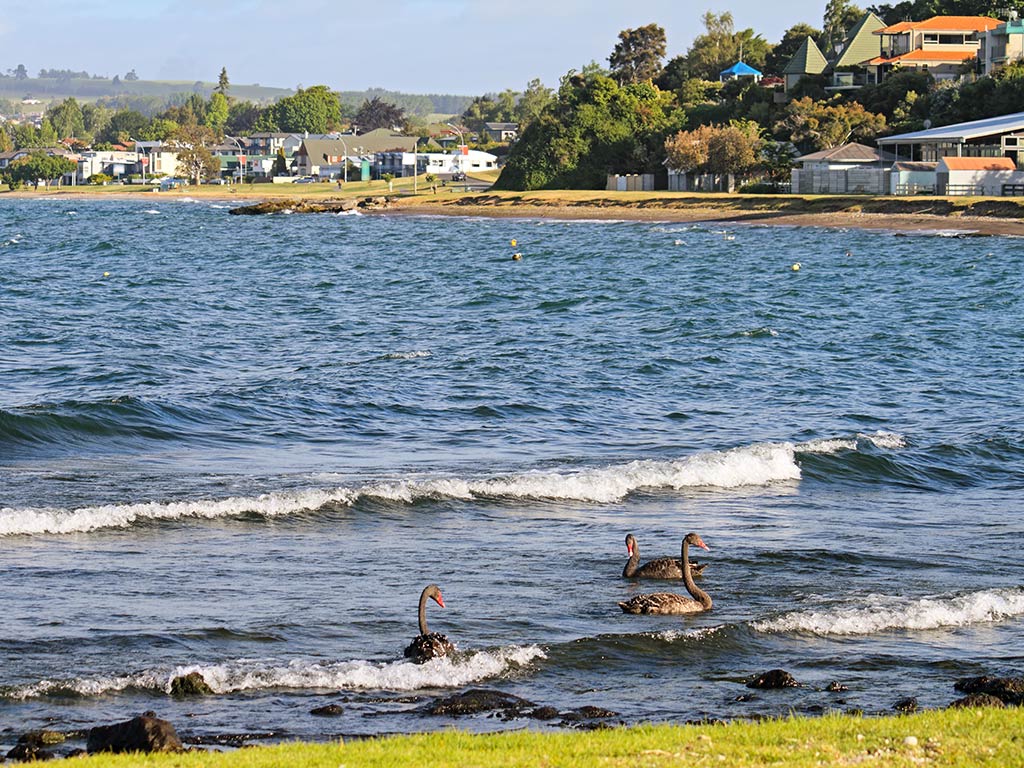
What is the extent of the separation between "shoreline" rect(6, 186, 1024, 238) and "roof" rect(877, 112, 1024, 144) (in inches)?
Result: 407

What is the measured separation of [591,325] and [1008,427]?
20304 mm

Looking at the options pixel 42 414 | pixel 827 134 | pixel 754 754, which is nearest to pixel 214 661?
pixel 754 754

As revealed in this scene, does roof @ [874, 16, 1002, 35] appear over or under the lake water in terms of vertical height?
over

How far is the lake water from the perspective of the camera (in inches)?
525

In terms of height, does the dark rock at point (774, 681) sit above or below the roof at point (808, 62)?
below

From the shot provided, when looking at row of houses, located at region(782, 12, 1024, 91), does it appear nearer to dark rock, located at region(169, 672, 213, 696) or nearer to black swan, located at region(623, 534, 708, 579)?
black swan, located at region(623, 534, 708, 579)

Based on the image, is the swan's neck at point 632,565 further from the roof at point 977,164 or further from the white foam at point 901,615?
the roof at point 977,164

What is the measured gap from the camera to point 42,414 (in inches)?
1049

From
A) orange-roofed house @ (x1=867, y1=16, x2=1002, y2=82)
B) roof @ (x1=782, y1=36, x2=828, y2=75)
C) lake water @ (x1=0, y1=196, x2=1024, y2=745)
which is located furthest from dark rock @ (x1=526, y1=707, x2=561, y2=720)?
roof @ (x1=782, y1=36, x2=828, y2=75)

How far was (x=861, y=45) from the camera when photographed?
154875mm

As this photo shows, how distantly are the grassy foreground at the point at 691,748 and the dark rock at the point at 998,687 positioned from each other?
4.03 feet

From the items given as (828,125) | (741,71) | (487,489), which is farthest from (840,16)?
(487,489)

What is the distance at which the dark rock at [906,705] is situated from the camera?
12102mm

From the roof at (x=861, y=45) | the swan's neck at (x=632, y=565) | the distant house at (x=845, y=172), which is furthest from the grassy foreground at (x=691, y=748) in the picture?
the roof at (x=861, y=45)
